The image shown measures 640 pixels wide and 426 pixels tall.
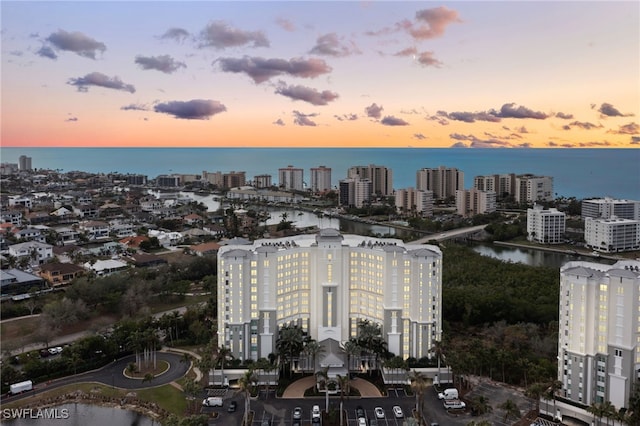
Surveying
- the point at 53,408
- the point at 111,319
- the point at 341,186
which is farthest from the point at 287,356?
the point at 341,186

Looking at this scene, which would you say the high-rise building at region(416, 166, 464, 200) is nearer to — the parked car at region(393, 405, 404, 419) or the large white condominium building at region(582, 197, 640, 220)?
the large white condominium building at region(582, 197, 640, 220)

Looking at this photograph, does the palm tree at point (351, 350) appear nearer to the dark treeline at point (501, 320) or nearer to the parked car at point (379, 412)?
the parked car at point (379, 412)

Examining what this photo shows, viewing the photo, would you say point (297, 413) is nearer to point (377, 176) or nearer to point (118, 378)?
point (118, 378)

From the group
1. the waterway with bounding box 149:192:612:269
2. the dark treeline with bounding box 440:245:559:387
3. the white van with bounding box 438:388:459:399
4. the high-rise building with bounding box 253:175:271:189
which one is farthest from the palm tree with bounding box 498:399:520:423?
the high-rise building with bounding box 253:175:271:189

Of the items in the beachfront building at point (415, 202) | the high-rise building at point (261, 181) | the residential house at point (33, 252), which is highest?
the high-rise building at point (261, 181)

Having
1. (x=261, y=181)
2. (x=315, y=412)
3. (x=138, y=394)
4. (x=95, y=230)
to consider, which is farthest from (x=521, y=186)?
(x=138, y=394)

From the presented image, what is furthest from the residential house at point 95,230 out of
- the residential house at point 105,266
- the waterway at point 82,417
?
the waterway at point 82,417
